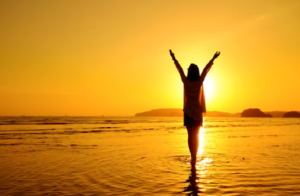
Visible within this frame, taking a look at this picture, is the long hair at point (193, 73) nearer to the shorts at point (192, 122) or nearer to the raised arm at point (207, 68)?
the raised arm at point (207, 68)

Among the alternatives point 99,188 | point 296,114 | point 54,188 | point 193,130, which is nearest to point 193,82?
point 193,130

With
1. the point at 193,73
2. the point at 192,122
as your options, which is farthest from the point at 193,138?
the point at 193,73

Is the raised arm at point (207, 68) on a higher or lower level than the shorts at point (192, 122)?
higher

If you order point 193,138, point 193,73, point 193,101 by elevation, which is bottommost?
point 193,138

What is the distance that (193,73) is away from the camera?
7.63 meters

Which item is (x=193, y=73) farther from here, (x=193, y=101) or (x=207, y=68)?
(x=193, y=101)

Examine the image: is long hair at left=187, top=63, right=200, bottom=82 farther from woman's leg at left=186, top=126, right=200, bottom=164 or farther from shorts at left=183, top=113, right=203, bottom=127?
woman's leg at left=186, top=126, right=200, bottom=164

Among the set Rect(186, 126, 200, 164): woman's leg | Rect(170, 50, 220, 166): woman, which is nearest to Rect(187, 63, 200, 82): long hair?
Rect(170, 50, 220, 166): woman

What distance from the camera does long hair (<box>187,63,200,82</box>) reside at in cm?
763

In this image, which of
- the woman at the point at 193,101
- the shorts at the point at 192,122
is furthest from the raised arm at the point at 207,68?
the shorts at the point at 192,122

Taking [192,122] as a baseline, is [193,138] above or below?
below

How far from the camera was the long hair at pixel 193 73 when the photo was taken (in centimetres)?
763

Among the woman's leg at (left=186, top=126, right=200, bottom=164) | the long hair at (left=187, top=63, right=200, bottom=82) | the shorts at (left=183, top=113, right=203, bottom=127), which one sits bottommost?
the woman's leg at (left=186, top=126, right=200, bottom=164)

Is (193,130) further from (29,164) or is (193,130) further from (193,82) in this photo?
(29,164)
